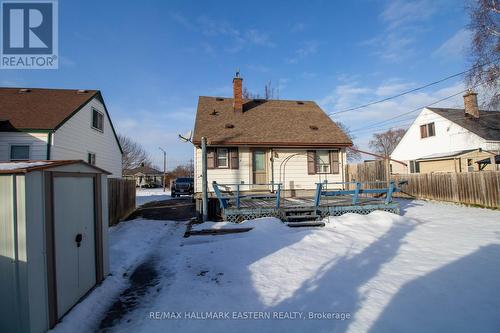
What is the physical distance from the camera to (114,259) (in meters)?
6.06

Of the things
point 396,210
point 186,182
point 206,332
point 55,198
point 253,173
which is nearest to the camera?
point 206,332

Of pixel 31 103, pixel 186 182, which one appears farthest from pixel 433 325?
pixel 186 182

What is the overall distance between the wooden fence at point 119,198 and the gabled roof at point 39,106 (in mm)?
4046

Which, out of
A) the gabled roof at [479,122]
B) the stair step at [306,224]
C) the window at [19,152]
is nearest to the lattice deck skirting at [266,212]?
the stair step at [306,224]

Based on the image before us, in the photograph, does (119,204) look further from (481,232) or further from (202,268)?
(481,232)

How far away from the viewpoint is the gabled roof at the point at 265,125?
1349 centimetres

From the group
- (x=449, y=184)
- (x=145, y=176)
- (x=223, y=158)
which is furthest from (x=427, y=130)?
(x=145, y=176)

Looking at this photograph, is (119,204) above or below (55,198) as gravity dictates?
below

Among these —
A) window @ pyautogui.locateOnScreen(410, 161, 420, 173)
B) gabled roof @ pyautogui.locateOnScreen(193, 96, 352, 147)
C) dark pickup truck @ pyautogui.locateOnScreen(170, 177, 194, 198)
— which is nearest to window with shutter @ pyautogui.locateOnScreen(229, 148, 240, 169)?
gabled roof @ pyautogui.locateOnScreen(193, 96, 352, 147)

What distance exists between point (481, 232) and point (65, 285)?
10.1 m

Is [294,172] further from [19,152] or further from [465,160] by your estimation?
[465,160]

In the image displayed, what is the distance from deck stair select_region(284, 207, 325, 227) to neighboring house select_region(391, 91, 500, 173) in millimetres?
17236

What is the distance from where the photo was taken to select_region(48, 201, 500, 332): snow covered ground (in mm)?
3424

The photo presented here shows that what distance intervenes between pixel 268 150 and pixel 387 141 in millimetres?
54019
